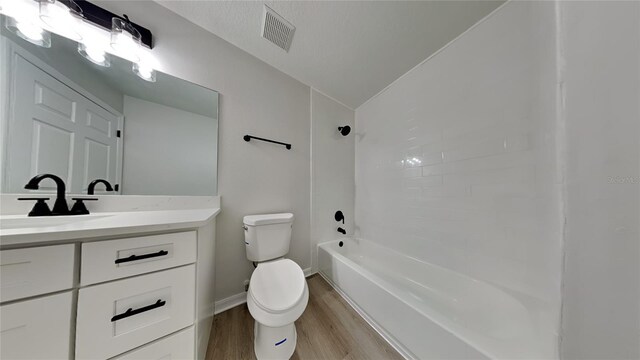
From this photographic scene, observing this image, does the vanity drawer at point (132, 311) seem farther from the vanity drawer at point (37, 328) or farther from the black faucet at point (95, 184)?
the black faucet at point (95, 184)

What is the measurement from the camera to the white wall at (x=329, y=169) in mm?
1833

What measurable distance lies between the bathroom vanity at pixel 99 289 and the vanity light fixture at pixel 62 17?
0.89 meters

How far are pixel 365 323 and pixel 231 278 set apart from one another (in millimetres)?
1101

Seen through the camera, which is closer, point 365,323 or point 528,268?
point 528,268

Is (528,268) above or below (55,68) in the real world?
below

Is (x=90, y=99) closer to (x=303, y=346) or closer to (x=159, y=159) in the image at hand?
(x=159, y=159)

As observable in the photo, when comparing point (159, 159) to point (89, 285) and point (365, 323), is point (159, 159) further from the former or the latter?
point (365, 323)

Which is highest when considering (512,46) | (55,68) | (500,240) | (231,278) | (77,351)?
(512,46)

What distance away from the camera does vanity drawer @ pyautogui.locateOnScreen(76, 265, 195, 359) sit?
538 mm

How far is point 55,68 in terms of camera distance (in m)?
0.86

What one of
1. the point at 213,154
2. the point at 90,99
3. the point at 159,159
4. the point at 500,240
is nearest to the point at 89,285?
the point at 159,159

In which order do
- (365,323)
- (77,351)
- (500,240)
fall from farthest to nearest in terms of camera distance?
(365,323)
(500,240)
(77,351)

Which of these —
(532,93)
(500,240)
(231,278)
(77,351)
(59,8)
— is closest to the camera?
(77,351)

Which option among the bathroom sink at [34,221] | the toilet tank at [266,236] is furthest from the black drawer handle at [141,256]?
the toilet tank at [266,236]
